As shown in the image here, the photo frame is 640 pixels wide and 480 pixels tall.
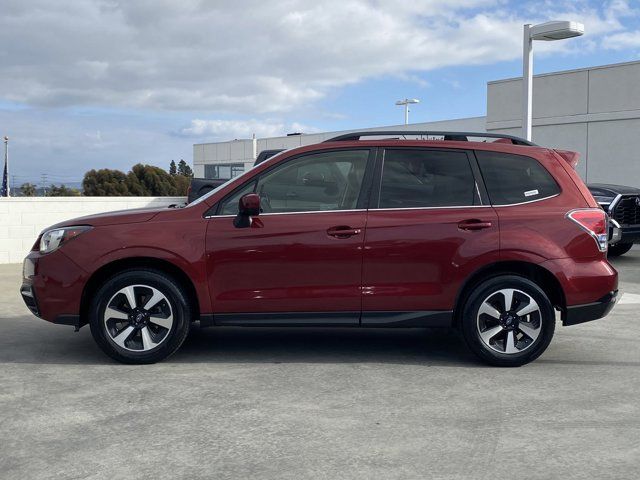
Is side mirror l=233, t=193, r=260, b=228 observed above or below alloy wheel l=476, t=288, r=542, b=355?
above

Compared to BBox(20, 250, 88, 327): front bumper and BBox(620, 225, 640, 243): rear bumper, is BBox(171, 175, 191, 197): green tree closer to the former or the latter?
BBox(620, 225, 640, 243): rear bumper

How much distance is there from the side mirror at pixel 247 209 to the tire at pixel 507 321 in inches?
71.1

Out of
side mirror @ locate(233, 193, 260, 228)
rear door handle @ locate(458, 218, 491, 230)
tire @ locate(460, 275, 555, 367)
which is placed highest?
side mirror @ locate(233, 193, 260, 228)

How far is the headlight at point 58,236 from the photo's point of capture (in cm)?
593

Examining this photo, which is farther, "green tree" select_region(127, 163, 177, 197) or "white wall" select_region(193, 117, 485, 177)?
"green tree" select_region(127, 163, 177, 197)

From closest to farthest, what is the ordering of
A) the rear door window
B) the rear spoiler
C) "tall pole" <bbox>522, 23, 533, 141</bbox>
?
the rear door window < the rear spoiler < "tall pole" <bbox>522, 23, 533, 141</bbox>

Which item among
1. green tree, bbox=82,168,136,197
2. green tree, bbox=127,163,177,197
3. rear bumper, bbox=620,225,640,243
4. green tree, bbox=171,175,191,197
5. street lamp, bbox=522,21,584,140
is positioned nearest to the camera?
rear bumper, bbox=620,225,640,243

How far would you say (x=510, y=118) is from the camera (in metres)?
25.0

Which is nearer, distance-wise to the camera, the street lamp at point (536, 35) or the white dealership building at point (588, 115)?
the street lamp at point (536, 35)

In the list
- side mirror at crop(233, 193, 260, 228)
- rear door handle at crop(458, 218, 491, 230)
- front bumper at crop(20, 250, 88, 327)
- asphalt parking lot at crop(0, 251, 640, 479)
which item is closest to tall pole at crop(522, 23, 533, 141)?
asphalt parking lot at crop(0, 251, 640, 479)

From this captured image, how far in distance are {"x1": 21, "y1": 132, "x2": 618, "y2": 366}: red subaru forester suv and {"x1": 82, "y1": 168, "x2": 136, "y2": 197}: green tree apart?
43.7 meters

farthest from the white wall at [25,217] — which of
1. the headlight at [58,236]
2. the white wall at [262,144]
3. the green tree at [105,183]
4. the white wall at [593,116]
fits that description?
the green tree at [105,183]

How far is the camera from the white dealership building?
21.6 metres

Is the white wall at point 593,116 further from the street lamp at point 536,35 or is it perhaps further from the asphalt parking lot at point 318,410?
the asphalt parking lot at point 318,410
